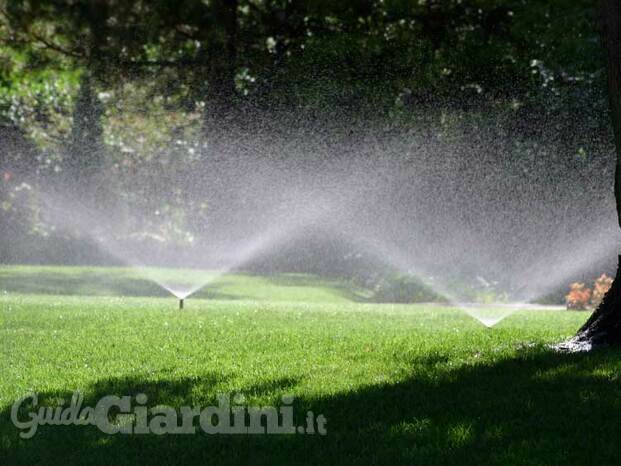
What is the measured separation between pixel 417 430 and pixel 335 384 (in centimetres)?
124

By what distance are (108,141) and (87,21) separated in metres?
4.00

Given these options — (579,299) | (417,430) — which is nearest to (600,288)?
(579,299)

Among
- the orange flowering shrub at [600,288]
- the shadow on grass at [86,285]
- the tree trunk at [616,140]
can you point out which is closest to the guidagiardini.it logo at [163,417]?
the tree trunk at [616,140]

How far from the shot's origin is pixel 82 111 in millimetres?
20516

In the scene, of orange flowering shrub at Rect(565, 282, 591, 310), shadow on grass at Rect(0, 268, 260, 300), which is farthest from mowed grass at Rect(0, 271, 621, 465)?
shadow on grass at Rect(0, 268, 260, 300)

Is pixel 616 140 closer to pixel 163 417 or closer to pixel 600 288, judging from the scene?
pixel 163 417

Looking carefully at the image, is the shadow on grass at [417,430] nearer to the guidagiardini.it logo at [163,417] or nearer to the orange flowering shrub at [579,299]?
the guidagiardini.it logo at [163,417]

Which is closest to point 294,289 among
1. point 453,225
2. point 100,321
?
point 453,225

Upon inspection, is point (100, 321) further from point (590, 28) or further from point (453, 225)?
point (590, 28)

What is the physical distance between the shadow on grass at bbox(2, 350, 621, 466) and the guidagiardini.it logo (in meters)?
0.08

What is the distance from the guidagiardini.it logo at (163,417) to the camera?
5066 millimetres

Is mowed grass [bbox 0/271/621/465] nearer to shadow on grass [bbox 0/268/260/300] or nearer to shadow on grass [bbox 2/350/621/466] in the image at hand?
shadow on grass [bbox 2/350/621/466]

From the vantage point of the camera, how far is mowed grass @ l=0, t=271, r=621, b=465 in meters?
4.64

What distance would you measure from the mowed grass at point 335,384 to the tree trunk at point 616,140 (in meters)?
0.34
